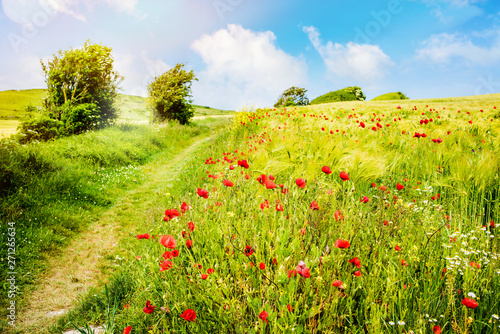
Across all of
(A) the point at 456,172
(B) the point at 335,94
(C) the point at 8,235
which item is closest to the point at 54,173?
(C) the point at 8,235

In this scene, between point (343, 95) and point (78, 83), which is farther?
point (343, 95)

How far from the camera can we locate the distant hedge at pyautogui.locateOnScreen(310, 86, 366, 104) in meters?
39.2

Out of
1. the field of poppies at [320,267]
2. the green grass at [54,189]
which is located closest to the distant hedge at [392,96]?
the green grass at [54,189]

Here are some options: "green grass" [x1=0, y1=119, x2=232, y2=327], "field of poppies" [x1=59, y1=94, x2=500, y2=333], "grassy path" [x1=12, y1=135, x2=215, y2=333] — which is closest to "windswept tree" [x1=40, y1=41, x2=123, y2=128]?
"green grass" [x1=0, y1=119, x2=232, y2=327]

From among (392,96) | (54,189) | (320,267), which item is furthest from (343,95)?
(320,267)

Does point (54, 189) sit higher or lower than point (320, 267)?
lower

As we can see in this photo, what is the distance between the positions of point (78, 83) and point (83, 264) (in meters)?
9.80

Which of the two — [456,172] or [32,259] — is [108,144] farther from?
[456,172]

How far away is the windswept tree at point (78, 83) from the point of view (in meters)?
10.2

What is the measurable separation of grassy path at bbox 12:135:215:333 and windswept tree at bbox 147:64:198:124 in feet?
41.9

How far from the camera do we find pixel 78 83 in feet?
34.9

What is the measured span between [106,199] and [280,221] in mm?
5420

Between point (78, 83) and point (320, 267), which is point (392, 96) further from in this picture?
point (320, 267)

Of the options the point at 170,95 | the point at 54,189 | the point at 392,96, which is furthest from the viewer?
the point at 392,96
